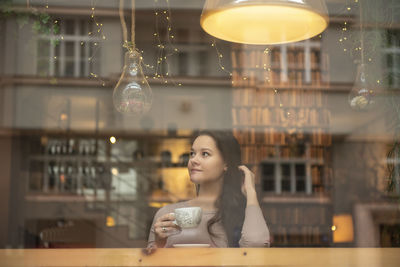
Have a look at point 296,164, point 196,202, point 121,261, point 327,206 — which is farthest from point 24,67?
point 121,261

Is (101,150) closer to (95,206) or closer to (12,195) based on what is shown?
(95,206)

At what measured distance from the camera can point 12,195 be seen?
664 cm

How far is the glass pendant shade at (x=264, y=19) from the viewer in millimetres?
1792

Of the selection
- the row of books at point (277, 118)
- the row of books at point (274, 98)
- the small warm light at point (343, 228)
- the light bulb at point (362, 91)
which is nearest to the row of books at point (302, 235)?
the small warm light at point (343, 228)

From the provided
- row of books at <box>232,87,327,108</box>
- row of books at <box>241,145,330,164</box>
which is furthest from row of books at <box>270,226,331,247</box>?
row of books at <box>232,87,327,108</box>

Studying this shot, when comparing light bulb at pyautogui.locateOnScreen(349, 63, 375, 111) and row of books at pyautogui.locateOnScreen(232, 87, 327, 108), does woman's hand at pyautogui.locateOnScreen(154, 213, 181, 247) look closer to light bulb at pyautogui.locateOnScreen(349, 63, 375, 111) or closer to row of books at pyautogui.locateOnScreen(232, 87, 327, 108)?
light bulb at pyautogui.locateOnScreen(349, 63, 375, 111)

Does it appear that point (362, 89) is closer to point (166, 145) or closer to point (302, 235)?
point (302, 235)

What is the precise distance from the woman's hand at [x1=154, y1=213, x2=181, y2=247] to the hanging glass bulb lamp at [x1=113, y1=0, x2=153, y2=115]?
0.51 m

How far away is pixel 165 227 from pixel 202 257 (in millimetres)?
403

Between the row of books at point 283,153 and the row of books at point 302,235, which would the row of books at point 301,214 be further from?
the row of books at point 283,153

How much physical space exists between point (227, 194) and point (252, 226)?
18cm

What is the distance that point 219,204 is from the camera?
1999 mm

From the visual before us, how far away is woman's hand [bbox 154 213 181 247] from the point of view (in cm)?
182

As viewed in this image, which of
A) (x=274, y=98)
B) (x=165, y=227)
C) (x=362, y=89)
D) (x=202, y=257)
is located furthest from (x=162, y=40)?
(x=274, y=98)
